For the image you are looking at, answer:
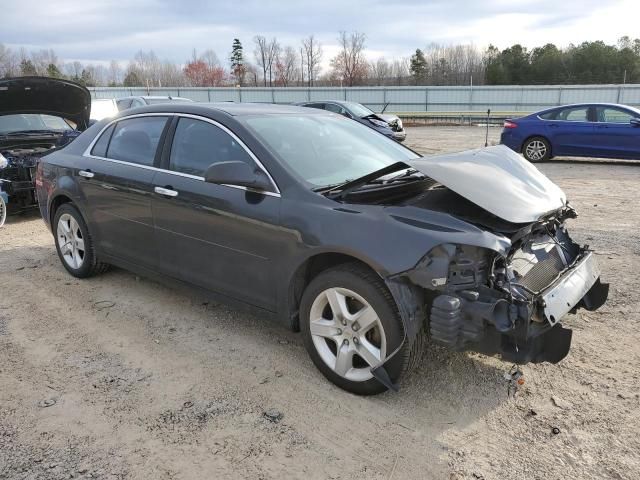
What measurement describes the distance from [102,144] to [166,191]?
1.32 meters

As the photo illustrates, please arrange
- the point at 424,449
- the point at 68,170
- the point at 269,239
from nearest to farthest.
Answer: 1. the point at 424,449
2. the point at 269,239
3. the point at 68,170

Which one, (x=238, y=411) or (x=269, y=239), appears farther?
(x=269, y=239)

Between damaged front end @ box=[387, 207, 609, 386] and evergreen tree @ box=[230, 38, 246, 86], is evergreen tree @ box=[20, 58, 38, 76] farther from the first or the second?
damaged front end @ box=[387, 207, 609, 386]

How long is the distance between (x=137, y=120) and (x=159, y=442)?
284 cm

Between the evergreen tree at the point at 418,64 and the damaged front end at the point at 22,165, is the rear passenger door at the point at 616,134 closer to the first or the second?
the damaged front end at the point at 22,165

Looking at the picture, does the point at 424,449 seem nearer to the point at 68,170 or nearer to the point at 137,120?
the point at 137,120

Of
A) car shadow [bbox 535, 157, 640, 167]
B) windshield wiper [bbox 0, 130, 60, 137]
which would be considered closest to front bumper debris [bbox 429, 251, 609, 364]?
windshield wiper [bbox 0, 130, 60, 137]

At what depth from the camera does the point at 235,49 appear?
8550cm

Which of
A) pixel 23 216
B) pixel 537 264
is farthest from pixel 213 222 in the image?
pixel 23 216

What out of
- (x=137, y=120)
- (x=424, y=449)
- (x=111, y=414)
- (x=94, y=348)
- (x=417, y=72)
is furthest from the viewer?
(x=417, y=72)

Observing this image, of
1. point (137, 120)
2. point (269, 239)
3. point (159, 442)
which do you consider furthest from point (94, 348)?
point (137, 120)

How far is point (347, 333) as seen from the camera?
3.11 m

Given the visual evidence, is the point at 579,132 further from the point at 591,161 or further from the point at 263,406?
the point at 263,406

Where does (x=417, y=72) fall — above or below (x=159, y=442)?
above
